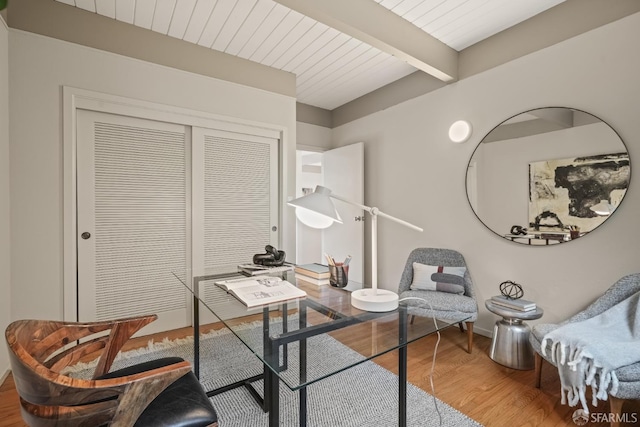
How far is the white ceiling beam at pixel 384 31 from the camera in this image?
190 centimetres

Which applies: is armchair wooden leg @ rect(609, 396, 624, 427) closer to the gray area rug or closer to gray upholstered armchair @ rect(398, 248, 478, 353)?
the gray area rug

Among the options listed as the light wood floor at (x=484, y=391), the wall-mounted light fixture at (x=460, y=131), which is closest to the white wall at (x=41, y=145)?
the light wood floor at (x=484, y=391)

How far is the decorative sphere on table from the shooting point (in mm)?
2285

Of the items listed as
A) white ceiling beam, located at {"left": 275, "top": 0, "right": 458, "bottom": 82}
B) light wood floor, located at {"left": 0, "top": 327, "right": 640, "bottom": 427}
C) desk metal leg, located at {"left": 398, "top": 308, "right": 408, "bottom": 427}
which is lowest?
light wood floor, located at {"left": 0, "top": 327, "right": 640, "bottom": 427}

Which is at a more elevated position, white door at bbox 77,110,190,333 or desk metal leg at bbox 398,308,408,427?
white door at bbox 77,110,190,333

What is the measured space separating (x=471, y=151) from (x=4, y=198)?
3.58m

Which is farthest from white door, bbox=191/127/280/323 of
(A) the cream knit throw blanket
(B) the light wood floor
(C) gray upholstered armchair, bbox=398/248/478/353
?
(A) the cream knit throw blanket

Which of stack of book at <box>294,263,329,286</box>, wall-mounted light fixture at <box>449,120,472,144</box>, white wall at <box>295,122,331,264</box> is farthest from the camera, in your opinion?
white wall at <box>295,122,331,264</box>

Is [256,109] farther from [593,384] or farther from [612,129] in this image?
[593,384]

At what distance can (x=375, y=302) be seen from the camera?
129cm

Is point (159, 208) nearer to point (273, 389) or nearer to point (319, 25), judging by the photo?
point (319, 25)

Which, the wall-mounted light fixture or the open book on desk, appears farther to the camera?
the wall-mounted light fixture

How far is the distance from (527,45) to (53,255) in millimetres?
3959

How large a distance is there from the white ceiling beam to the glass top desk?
1.74 m
